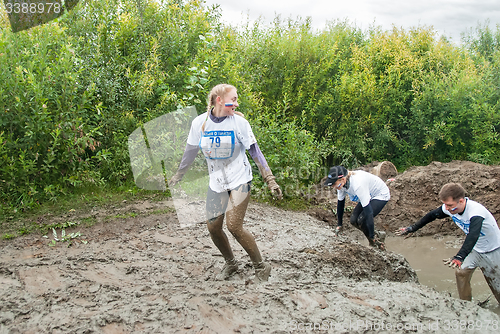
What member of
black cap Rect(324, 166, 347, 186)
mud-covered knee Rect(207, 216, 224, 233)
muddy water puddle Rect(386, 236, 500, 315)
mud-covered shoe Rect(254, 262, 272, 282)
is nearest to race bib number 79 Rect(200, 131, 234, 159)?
mud-covered knee Rect(207, 216, 224, 233)

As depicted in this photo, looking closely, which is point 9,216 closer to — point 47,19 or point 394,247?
point 47,19

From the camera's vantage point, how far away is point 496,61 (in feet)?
41.8

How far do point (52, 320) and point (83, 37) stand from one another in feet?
20.9

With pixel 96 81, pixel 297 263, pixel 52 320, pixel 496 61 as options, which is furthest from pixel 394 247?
pixel 496 61

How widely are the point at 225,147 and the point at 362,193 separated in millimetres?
2913

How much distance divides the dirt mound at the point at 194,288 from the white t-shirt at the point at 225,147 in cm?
106

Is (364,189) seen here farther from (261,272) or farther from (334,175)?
(261,272)

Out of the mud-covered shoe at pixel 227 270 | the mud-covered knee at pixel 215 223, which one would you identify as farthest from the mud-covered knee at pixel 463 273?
the mud-covered knee at pixel 215 223

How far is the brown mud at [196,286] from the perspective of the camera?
303cm

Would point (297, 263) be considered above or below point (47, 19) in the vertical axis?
below

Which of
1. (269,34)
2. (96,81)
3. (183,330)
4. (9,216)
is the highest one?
(269,34)

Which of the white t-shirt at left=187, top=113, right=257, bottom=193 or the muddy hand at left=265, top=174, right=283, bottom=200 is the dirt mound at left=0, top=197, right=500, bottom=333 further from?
the white t-shirt at left=187, top=113, right=257, bottom=193

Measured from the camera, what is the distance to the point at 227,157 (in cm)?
360

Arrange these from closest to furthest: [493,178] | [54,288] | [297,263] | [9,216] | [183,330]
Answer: [183,330]
[54,288]
[297,263]
[9,216]
[493,178]
